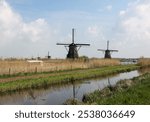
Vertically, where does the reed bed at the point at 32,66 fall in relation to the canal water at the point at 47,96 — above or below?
above

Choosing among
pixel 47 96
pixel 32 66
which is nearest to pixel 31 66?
pixel 32 66

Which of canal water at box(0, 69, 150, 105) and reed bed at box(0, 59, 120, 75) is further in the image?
reed bed at box(0, 59, 120, 75)

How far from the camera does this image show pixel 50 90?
22109 millimetres

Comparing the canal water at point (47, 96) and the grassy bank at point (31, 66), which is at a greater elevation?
the grassy bank at point (31, 66)

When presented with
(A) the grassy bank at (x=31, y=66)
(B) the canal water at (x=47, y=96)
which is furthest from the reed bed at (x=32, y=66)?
(B) the canal water at (x=47, y=96)

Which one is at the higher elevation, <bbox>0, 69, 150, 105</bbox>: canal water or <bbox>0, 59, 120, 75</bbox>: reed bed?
<bbox>0, 59, 120, 75</bbox>: reed bed

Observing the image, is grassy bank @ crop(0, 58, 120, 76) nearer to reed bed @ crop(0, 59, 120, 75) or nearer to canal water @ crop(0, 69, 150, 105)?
reed bed @ crop(0, 59, 120, 75)

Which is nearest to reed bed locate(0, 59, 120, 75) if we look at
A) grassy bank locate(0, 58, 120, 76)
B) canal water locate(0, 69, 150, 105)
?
grassy bank locate(0, 58, 120, 76)

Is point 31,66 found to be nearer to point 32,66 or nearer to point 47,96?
point 32,66

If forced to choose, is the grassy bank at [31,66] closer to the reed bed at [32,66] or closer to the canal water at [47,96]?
the reed bed at [32,66]

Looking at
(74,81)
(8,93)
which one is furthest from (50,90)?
(74,81)

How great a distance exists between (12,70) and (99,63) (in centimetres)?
2294

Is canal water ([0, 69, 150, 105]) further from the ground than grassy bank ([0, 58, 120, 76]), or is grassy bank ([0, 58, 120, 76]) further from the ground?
grassy bank ([0, 58, 120, 76])

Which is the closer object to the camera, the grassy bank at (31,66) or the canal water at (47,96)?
the canal water at (47,96)
